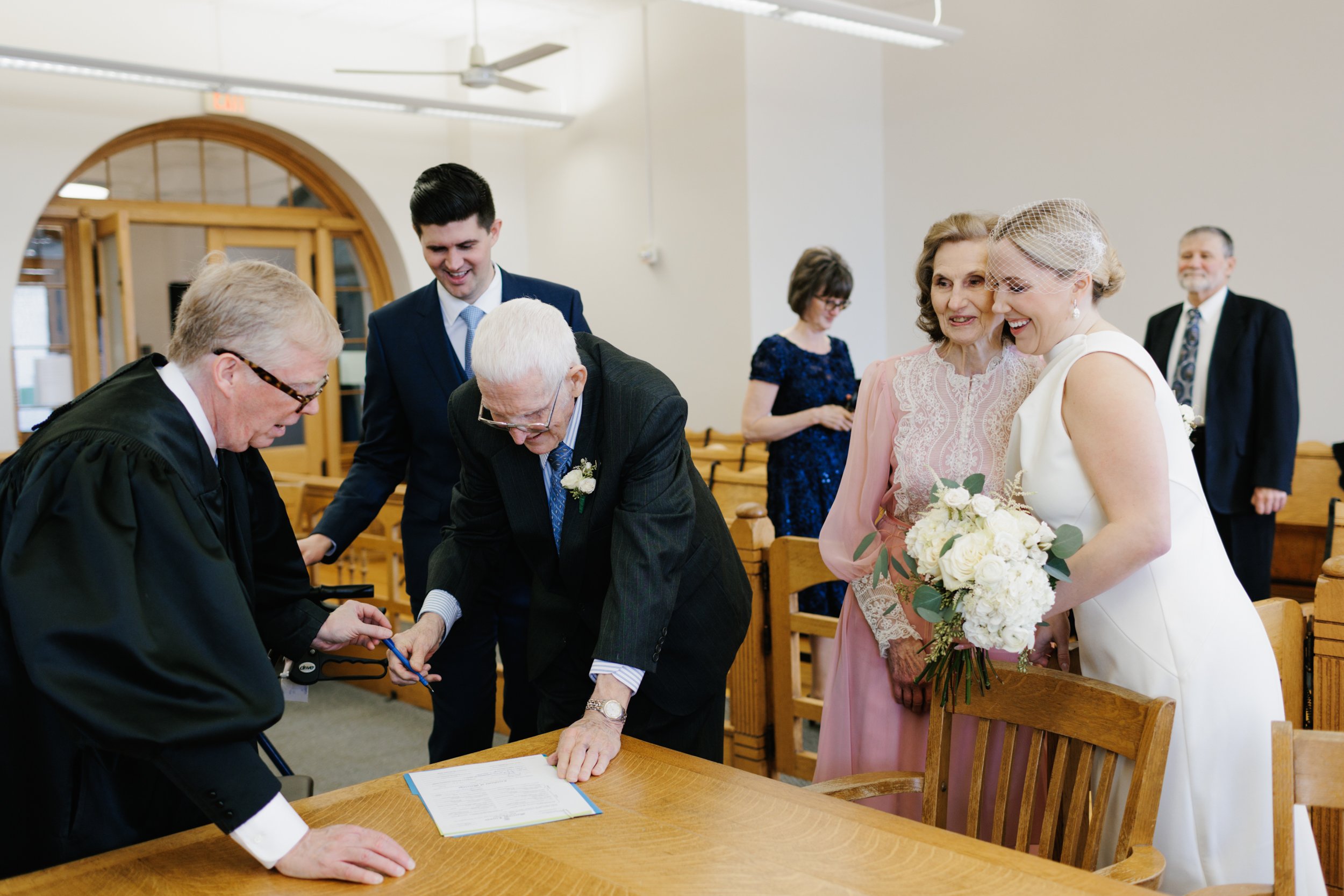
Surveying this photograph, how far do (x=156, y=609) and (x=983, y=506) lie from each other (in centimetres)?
121

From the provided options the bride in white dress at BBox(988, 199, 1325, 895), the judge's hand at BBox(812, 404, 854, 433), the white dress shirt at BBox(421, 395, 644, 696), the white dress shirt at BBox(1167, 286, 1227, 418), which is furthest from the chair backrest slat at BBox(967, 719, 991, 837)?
the white dress shirt at BBox(1167, 286, 1227, 418)

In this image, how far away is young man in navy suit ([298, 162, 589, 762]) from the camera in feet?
8.47

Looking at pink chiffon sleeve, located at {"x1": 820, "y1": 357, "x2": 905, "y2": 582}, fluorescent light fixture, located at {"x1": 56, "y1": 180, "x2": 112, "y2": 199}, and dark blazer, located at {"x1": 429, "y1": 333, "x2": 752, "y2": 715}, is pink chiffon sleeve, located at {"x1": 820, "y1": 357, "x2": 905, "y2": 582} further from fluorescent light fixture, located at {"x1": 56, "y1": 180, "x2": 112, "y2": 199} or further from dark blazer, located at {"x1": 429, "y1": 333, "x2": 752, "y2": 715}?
fluorescent light fixture, located at {"x1": 56, "y1": 180, "x2": 112, "y2": 199}

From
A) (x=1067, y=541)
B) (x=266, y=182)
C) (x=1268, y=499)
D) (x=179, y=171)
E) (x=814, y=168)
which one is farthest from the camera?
(x=266, y=182)

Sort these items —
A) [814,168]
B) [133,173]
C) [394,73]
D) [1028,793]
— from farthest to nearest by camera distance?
1. [133,173]
2. [814,168]
3. [394,73]
4. [1028,793]

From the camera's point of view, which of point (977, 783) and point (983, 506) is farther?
point (977, 783)

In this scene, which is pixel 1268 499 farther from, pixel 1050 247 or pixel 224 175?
pixel 224 175

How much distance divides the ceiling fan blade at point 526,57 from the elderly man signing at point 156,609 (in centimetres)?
498

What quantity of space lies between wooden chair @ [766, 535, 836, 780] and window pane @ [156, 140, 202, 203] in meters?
6.61

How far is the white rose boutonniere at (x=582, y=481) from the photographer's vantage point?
2.02 metres

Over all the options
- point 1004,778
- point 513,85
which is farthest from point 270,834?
point 513,85

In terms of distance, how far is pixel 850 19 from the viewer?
5.69 metres

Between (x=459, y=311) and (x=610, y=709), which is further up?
(x=459, y=311)

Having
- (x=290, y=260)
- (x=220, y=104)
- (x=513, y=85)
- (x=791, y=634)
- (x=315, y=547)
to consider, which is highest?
(x=220, y=104)
